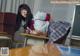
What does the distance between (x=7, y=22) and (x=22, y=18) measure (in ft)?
1.22

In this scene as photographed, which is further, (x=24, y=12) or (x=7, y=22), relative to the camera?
(x=24, y=12)

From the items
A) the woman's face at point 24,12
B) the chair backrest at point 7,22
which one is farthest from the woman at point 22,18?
the chair backrest at point 7,22

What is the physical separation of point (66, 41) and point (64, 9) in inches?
31.0

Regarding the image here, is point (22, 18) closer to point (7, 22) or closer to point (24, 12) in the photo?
point (24, 12)

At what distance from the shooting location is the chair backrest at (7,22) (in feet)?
13.5

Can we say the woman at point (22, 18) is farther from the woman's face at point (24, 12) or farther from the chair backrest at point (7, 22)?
the chair backrest at point (7, 22)

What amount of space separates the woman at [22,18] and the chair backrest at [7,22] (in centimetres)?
12

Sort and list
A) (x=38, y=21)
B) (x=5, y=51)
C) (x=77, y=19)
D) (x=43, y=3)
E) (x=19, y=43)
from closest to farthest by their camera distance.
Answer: (x=5, y=51)
(x=77, y=19)
(x=38, y=21)
(x=19, y=43)
(x=43, y=3)

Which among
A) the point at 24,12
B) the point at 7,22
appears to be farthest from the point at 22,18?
the point at 7,22

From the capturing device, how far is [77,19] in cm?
355

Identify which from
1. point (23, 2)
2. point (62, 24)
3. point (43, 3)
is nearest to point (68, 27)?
point (62, 24)

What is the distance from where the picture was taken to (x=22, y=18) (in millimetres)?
4363

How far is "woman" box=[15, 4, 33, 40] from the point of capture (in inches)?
169

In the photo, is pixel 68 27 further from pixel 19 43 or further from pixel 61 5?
pixel 19 43
